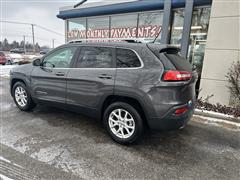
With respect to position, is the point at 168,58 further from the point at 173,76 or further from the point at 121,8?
the point at 121,8

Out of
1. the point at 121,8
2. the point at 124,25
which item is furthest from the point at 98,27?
the point at 121,8

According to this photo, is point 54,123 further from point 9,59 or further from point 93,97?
point 9,59

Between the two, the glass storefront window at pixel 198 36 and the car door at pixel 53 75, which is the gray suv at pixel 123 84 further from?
the glass storefront window at pixel 198 36

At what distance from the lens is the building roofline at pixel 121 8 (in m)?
7.21

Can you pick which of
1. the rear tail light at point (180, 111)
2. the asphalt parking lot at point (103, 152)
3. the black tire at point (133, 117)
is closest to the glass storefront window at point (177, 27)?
the asphalt parking lot at point (103, 152)

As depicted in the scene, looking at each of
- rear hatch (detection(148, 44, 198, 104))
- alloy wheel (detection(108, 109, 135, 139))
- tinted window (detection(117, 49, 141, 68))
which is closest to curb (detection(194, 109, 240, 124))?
rear hatch (detection(148, 44, 198, 104))

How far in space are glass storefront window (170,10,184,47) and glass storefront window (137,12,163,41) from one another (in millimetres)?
571

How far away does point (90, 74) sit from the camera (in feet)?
11.5

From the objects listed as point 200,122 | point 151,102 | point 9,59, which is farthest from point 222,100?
point 9,59

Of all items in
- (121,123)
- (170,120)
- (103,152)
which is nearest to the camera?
(170,120)

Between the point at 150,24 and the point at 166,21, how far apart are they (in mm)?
968

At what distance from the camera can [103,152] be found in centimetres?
310

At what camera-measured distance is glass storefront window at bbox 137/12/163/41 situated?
8.12 meters

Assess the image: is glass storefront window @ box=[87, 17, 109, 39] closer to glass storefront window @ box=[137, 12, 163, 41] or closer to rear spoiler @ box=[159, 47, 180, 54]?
glass storefront window @ box=[137, 12, 163, 41]
